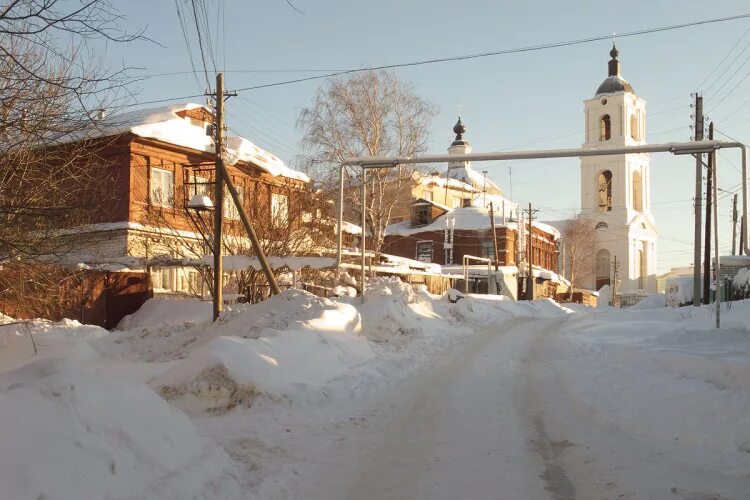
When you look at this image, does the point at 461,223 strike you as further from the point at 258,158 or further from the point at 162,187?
the point at 162,187

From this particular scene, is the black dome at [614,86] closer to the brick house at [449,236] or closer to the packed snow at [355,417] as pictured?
the brick house at [449,236]

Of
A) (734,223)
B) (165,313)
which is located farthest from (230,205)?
(734,223)

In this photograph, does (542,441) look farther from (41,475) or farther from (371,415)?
(41,475)

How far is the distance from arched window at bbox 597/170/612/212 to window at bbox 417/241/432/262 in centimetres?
2877

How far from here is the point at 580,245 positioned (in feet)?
255

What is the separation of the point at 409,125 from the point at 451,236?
68.4ft

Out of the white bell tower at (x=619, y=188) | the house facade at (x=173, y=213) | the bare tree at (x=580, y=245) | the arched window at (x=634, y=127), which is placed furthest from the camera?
the bare tree at (x=580, y=245)

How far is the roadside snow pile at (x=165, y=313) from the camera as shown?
72.3 ft

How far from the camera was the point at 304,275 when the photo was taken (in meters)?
26.1

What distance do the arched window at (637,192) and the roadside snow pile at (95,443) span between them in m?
77.9

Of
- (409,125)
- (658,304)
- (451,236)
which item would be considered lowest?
(658,304)

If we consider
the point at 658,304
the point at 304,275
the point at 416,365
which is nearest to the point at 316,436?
the point at 416,365

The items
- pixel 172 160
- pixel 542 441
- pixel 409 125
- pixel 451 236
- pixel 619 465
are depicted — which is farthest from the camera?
pixel 451 236

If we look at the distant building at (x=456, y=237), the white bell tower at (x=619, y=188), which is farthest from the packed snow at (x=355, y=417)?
the white bell tower at (x=619, y=188)
